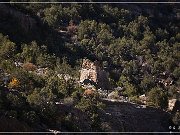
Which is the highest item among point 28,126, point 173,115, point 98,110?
point 28,126

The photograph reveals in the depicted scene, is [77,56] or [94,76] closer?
[94,76]

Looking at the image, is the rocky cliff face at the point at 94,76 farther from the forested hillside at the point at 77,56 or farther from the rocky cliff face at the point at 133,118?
the rocky cliff face at the point at 133,118

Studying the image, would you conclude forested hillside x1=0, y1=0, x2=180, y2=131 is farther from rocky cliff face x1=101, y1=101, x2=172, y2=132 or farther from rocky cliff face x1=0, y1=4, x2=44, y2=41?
rocky cliff face x1=101, y1=101, x2=172, y2=132

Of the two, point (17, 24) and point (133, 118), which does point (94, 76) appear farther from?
point (17, 24)

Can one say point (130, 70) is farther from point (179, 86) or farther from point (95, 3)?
point (95, 3)

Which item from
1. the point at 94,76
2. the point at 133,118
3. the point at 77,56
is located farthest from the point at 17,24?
the point at 133,118

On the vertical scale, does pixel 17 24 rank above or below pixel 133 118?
above

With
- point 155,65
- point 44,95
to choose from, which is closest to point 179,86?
point 155,65

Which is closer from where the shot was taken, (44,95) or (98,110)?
(44,95)
